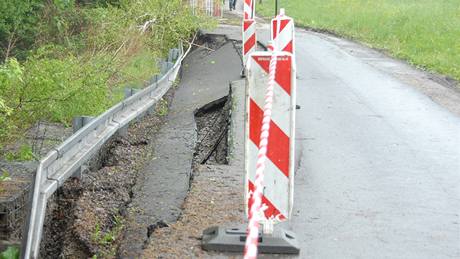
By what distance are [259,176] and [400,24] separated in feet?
78.0

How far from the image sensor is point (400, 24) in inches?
1030

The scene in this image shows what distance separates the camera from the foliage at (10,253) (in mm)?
5601

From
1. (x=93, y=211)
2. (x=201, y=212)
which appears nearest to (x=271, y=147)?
(x=201, y=212)

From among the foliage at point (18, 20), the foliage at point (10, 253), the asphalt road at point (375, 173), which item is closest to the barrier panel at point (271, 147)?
the asphalt road at point (375, 173)

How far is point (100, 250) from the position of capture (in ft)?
19.5

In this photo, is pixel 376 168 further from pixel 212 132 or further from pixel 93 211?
pixel 212 132

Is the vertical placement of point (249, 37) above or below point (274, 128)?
below

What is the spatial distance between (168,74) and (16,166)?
558 cm

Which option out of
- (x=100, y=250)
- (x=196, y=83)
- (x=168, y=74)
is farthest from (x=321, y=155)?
(x=196, y=83)

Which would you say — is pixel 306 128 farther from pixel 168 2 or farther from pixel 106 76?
pixel 168 2

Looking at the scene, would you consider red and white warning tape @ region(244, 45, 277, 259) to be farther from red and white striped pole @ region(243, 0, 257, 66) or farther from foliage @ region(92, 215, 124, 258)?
red and white striped pole @ region(243, 0, 257, 66)

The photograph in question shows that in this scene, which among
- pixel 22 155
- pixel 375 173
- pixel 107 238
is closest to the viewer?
pixel 107 238

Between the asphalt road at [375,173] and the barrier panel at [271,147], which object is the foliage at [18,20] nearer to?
the asphalt road at [375,173]

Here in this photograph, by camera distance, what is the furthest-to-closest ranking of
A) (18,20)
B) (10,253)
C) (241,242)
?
(18,20)
(10,253)
(241,242)
